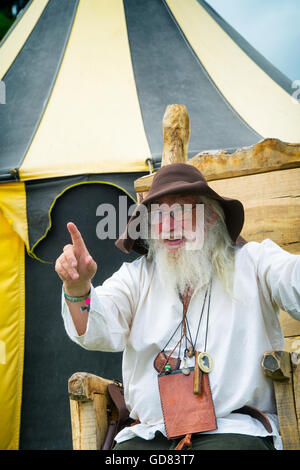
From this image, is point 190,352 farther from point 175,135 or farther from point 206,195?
point 175,135

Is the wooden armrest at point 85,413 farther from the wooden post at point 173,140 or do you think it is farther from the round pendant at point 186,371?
the wooden post at point 173,140

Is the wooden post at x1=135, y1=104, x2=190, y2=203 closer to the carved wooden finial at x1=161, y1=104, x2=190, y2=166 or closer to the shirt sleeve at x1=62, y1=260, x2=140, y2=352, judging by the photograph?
the carved wooden finial at x1=161, y1=104, x2=190, y2=166

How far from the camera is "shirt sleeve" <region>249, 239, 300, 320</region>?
69.6 inches

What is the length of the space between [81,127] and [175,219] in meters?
2.54

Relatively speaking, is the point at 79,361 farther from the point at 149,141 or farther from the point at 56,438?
the point at 149,141

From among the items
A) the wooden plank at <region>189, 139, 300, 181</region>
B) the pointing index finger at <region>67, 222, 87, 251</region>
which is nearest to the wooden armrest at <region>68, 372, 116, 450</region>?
the pointing index finger at <region>67, 222, 87, 251</region>

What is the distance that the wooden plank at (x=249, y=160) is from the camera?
2451mm

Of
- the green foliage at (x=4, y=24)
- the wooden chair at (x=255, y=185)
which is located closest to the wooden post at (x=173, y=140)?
the wooden chair at (x=255, y=185)

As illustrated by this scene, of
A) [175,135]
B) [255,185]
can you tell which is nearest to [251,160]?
[255,185]

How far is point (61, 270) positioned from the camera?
1.72m

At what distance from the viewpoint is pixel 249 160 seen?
2531mm

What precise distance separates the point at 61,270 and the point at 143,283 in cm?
Result: 52

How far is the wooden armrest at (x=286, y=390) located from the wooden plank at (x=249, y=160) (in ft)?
3.66

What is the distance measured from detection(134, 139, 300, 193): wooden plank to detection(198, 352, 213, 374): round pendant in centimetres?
110
